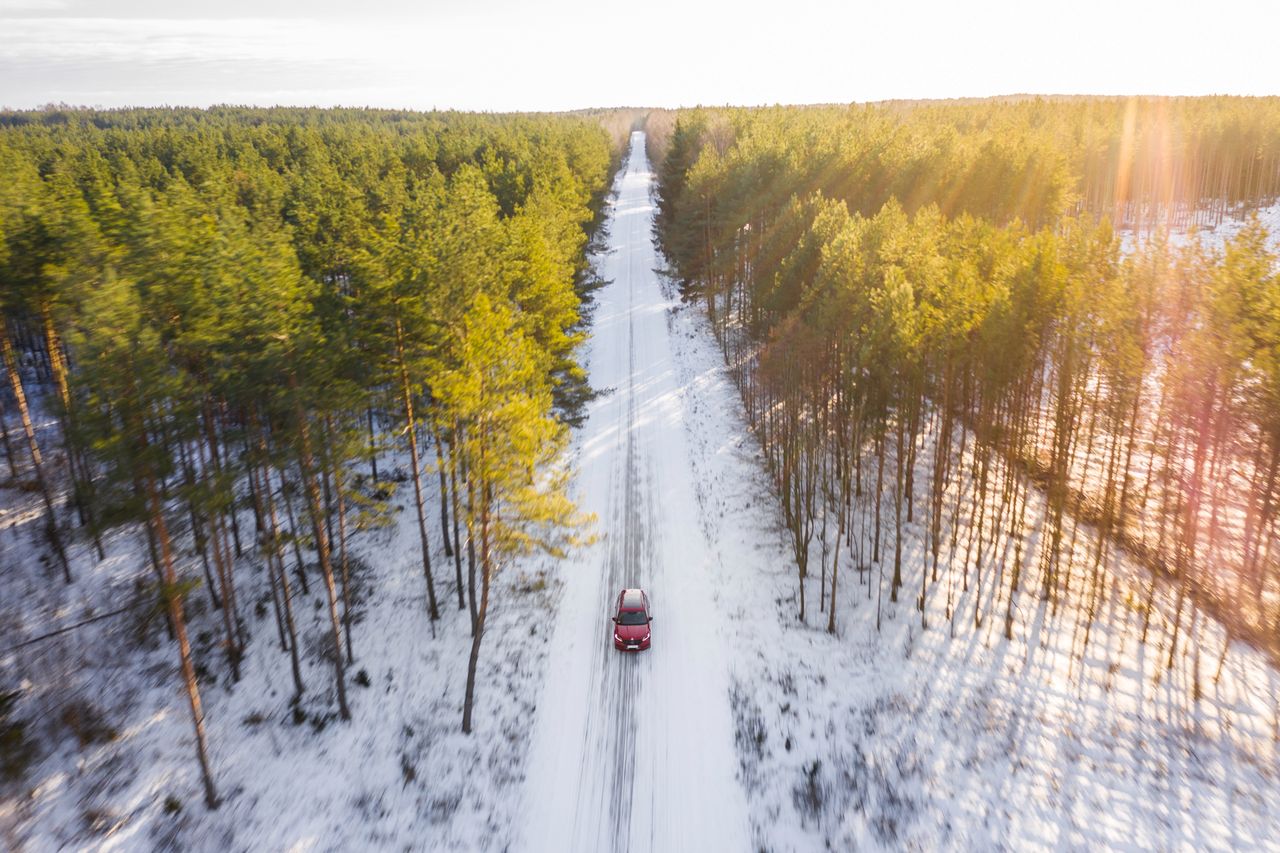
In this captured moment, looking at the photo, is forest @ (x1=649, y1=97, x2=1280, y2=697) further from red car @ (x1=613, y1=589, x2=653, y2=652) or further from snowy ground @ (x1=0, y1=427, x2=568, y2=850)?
snowy ground @ (x1=0, y1=427, x2=568, y2=850)

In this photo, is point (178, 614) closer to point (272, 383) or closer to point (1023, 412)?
point (272, 383)

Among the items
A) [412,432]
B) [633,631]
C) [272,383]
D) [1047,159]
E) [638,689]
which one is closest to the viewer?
[272,383]

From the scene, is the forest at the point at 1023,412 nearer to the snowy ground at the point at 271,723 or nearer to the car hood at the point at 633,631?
the car hood at the point at 633,631

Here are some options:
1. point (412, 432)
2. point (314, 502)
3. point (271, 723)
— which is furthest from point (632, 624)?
point (271, 723)

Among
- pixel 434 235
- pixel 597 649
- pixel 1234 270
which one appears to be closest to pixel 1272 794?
pixel 1234 270

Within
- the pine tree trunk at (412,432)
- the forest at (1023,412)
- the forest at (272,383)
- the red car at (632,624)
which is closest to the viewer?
the forest at (272,383)

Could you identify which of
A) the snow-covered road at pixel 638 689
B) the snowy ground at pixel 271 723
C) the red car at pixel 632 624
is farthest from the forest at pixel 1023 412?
the snowy ground at pixel 271 723

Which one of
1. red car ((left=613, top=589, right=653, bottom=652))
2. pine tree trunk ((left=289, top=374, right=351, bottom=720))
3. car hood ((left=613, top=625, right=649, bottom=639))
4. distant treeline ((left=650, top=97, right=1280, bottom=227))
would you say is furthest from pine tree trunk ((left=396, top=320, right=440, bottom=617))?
distant treeline ((left=650, top=97, right=1280, bottom=227))
